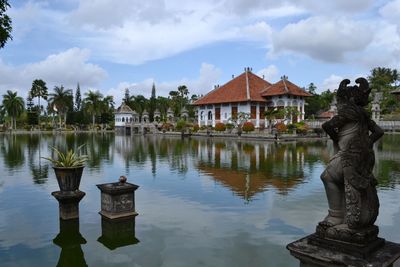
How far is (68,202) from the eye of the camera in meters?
7.36

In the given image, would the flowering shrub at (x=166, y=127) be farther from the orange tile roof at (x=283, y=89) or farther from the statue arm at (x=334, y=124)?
the statue arm at (x=334, y=124)

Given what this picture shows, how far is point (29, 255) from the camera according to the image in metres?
5.76

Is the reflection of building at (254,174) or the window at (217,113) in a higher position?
the window at (217,113)

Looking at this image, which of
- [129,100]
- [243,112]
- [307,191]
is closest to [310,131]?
[243,112]

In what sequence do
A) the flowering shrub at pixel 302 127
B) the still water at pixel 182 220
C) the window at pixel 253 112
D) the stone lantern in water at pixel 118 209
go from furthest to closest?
the window at pixel 253 112, the flowering shrub at pixel 302 127, the stone lantern in water at pixel 118 209, the still water at pixel 182 220

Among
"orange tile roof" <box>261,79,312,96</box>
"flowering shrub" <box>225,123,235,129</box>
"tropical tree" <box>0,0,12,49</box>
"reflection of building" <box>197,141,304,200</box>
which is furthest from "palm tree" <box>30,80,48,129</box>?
"tropical tree" <box>0,0,12,49</box>

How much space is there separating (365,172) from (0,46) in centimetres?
849

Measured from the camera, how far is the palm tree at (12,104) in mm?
65438

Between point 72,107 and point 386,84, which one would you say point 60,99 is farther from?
point 386,84

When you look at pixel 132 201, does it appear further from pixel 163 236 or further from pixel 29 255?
pixel 29 255

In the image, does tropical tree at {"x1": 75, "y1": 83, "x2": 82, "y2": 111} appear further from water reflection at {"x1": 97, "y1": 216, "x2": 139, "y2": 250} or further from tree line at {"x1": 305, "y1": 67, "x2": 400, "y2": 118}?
water reflection at {"x1": 97, "y1": 216, "x2": 139, "y2": 250}

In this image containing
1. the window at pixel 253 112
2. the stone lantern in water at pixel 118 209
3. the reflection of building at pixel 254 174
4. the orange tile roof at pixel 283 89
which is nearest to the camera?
the stone lantern in water at pixel 118 209

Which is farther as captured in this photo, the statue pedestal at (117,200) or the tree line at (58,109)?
the tree line at (58,109)

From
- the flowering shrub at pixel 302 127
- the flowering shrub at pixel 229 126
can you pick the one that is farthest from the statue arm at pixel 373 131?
the flowering shrub at pixel 229 126
